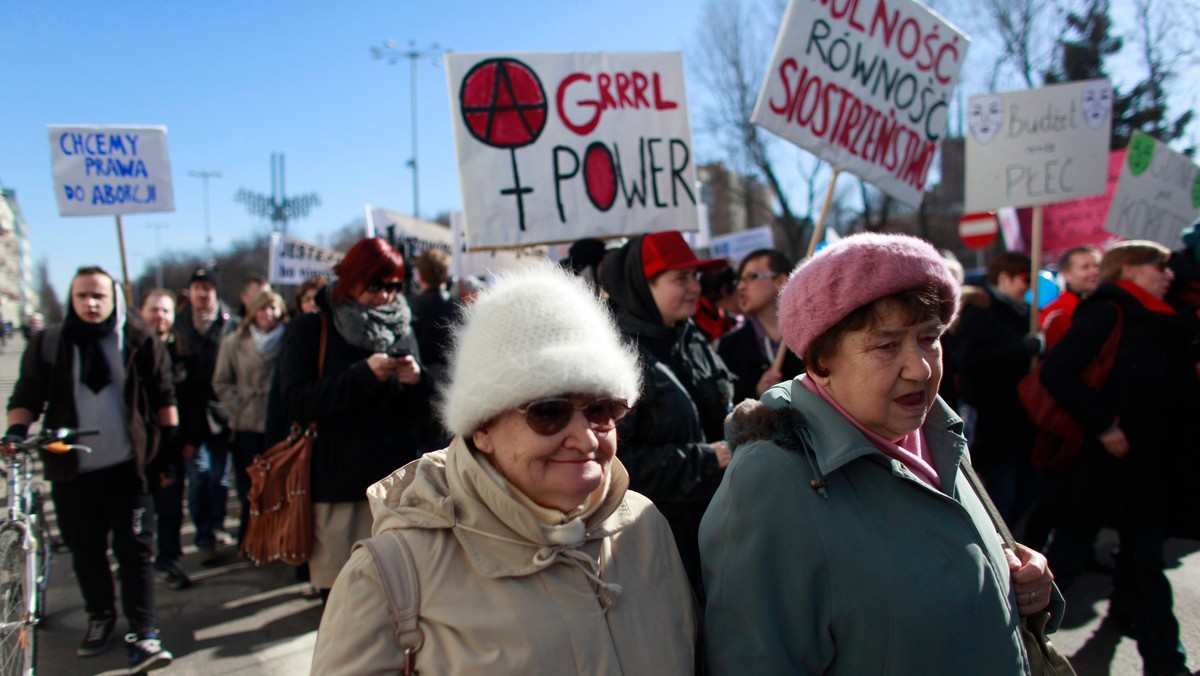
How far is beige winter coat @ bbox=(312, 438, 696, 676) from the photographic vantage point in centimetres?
139

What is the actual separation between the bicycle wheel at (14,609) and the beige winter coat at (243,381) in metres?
2.31

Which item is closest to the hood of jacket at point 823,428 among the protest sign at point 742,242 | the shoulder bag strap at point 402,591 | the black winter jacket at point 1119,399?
the shoulder bag strap at point 402,591

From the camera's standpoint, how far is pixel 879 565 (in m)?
1.47

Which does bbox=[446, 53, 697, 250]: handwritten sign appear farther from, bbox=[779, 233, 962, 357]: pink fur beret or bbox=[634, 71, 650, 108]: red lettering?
bbox=[779, 233, 962, 357]: pink fur beret

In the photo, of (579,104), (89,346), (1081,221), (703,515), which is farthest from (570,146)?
(1081,221)

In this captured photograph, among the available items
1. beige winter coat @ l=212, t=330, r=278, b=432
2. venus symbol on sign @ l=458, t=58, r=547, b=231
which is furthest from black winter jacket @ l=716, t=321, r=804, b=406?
beige winter coat @ l=212, t=330, r=278, b=432

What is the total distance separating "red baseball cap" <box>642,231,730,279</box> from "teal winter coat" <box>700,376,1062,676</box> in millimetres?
1503

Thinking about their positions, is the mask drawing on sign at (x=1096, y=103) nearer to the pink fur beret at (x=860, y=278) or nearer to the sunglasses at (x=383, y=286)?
the sunglasses at (x=383, y=286)

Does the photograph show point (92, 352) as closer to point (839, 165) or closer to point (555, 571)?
point (555, 571)

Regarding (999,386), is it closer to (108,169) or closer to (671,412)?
(671,412)

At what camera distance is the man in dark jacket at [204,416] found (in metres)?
5.95

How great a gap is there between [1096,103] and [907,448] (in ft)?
18.2

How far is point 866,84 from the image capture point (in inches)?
173

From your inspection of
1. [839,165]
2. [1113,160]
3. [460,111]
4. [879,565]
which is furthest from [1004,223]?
[879,565]
